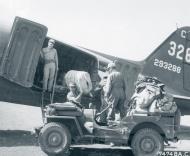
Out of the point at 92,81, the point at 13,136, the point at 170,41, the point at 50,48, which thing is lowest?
the point at 13,136

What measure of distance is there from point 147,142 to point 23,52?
13.1 feet

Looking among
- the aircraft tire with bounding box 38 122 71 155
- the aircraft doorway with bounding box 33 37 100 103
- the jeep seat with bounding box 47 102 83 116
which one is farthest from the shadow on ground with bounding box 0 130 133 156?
the aircraft doorway with bounding box 33 37 100 103

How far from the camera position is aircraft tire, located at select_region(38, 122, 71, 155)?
24.8 ft

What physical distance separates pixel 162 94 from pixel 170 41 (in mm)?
5684

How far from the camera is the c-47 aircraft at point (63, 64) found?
9562 millimetres

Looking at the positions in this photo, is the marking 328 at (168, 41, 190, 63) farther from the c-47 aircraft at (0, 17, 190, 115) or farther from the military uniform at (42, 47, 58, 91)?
the military uniform at (42, 47, 58, 91)

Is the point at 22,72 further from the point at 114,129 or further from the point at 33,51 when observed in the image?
the point at 114,129

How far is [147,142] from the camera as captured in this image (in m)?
7.87

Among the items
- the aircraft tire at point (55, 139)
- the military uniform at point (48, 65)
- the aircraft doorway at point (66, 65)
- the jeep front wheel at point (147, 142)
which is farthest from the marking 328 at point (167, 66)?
the aircraft tire at point (55, 139)

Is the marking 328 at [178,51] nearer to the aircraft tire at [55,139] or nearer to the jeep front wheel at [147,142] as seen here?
the jeep front wheel at [147,142]

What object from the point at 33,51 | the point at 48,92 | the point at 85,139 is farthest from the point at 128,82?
the point at 85,139

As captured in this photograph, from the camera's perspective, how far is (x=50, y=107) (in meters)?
7.80

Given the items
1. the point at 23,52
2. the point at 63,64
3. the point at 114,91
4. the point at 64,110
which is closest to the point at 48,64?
the point at 23,52

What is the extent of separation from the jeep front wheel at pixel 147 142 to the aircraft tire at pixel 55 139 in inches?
55.5
